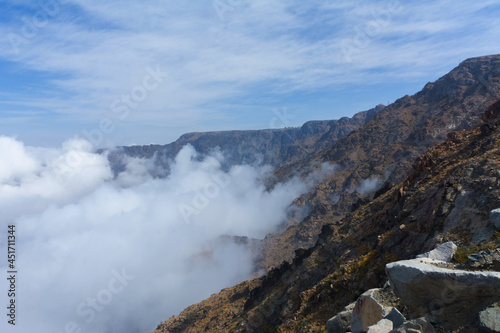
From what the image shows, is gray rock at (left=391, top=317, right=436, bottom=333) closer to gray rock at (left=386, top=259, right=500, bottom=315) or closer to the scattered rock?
gray rock at (left=386, top=259, right=500, bottom=315)

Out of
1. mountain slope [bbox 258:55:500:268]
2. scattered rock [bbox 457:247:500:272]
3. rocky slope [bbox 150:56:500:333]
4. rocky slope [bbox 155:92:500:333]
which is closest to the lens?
scattered rock [bbox 457:247:500:272]

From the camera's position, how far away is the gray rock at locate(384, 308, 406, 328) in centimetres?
817

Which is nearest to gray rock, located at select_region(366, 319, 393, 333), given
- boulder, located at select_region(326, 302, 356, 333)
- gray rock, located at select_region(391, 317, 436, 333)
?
gray rock, located at select_region(391, 317, 436, 333)

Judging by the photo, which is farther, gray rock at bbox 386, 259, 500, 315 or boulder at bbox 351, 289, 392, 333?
boulder at bbox 351, 289, 392, 333

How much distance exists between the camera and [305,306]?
19.8 meters

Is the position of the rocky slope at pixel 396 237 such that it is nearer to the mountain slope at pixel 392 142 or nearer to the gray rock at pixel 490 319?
the gray rock at pixel 490 319

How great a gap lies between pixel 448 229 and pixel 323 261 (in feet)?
48.8

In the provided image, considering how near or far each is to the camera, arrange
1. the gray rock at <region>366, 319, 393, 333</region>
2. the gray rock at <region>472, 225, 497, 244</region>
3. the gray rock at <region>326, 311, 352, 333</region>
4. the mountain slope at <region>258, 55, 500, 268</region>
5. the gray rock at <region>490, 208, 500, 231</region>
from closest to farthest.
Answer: the gray rock at <region>366, 319, 393, 333</region> < the gray rock at <region>490, 208, 500, 231</region> < the gray rock at <region>472, 225, 497, 244</region> < the gray rock at <region>326, 311, 352, 333</region> < the mountain slope at <region>258, 55, 500, 268</region>

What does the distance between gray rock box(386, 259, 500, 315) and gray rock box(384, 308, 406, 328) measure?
15.9 inches

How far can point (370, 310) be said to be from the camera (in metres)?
9.62

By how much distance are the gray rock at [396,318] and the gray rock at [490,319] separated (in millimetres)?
1990

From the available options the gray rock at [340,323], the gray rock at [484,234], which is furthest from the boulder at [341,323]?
the gray rock at [484,234]

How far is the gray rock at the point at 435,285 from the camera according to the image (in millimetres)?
7109

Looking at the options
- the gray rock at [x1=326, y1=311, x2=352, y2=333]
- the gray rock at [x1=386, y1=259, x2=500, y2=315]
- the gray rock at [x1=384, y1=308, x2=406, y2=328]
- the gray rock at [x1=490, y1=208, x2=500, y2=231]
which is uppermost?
the gray rock at [x1=490, y1=208, x2=500, y2=231]
